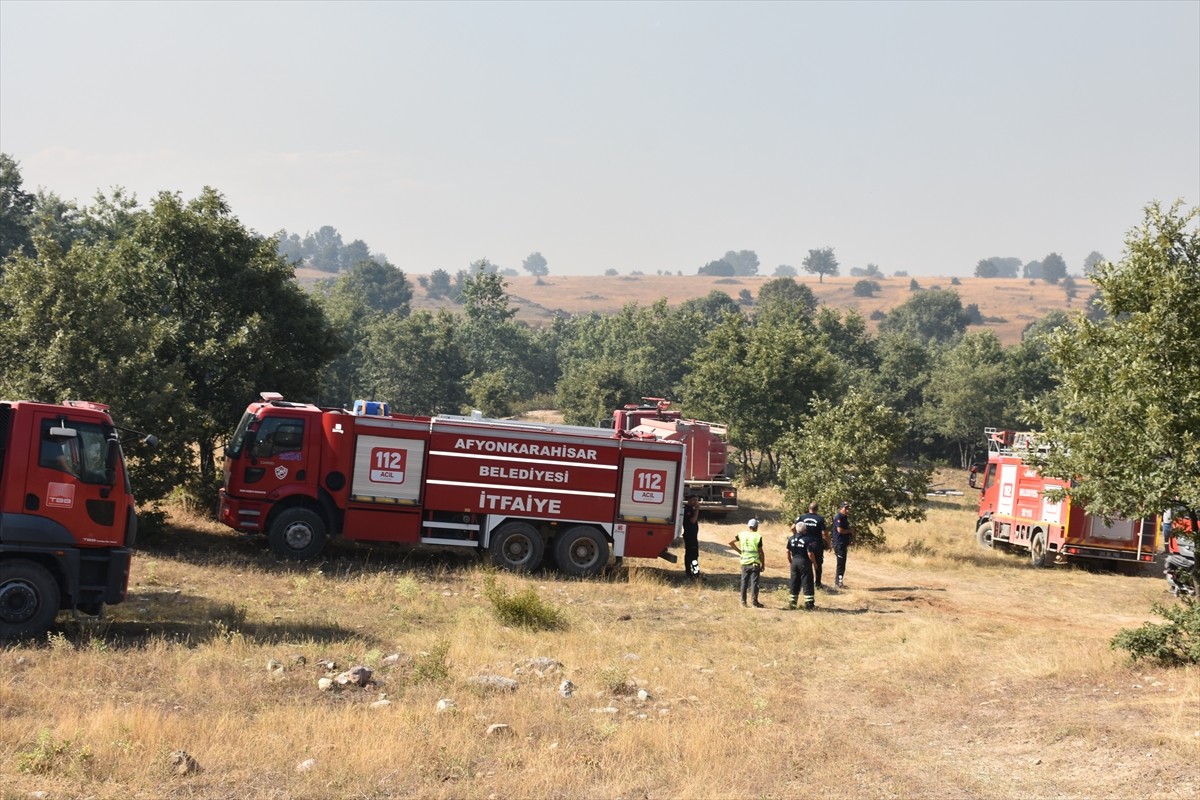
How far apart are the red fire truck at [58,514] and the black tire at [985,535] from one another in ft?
84.7

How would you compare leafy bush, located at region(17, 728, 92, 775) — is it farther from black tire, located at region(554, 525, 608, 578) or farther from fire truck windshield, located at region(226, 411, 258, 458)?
black tire, located at region(554, 525, 608, 578)

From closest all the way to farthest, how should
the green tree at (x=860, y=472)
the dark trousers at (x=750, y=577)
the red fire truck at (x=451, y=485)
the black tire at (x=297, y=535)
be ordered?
the dark trousers at (x=750, y=577)
the black tire at (x=297, y=535)
the red fire truck at (x=451, y=485)
the green tree at (x=860, y=472)

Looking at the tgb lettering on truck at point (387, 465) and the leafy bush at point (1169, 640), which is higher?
the tgb lettering on truck at point (387, 465)

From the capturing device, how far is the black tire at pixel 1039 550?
28.4 meters

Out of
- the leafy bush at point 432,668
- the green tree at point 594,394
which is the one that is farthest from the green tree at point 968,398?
the leafy bush at point 432,668

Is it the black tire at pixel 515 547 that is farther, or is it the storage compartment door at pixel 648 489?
the storage compartment door at pixel 648 489

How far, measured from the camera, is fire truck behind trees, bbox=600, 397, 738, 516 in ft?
118

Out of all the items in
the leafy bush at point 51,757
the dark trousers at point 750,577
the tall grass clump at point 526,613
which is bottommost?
the leafy bush at point 51,757

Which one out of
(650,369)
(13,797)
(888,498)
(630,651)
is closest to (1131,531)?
(888,498)

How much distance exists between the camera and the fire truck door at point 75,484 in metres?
13.8

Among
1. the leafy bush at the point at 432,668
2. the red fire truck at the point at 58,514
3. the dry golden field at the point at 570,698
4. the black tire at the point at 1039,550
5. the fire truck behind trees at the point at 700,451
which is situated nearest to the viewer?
the dry golden field at the point at 570,698

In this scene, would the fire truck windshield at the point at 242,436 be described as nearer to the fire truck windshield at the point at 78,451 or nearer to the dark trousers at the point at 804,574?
the fire truck windshield at the point at 78,451

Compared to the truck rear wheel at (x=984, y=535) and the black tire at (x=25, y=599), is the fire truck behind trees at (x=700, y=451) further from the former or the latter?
the black tire at (x=25, y=599)

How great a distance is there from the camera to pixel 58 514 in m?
13.9
